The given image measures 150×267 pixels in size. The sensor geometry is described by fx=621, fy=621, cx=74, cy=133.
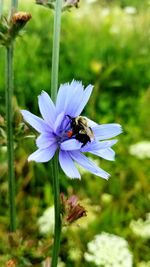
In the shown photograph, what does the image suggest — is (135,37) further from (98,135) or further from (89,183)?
(98,135)

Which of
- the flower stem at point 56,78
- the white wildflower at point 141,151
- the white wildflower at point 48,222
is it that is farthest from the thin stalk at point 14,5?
the white wildflower at point 141,151

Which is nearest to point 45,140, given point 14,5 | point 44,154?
point 44,154

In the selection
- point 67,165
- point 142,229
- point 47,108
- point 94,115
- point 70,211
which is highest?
point 47,108

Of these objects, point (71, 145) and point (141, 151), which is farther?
point (141, 151)

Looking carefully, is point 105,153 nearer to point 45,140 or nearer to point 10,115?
point 45,140

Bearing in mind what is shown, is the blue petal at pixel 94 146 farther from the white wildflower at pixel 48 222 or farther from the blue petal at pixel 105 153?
the white wildflower at pixel 48 222

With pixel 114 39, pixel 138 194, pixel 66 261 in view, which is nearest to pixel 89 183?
pixel 138 194
